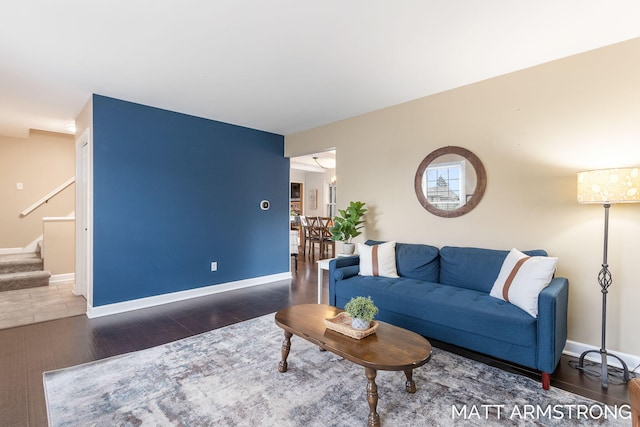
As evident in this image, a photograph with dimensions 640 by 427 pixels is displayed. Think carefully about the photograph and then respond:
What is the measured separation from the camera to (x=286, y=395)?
79.3 inches

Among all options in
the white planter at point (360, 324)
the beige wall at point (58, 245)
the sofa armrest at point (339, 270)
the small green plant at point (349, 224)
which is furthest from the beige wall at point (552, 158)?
the beige wall at point (58, 245)

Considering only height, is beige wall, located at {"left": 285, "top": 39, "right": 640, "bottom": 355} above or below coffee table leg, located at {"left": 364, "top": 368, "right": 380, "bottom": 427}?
above

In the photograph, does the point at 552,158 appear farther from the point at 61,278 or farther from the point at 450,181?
the point at 61,278

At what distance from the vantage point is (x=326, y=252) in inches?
316

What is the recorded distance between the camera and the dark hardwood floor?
2018mm

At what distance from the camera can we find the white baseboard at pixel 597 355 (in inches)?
93.4

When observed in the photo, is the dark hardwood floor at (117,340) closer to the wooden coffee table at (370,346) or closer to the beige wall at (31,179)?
the wooden coffee table at (370,346)

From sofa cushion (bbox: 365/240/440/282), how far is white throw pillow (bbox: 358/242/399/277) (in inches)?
3.0

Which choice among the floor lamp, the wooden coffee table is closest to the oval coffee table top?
the wooden coffee table

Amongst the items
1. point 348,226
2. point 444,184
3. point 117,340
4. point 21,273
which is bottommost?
point 117,340

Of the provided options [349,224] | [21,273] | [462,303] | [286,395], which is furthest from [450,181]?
[21,273]

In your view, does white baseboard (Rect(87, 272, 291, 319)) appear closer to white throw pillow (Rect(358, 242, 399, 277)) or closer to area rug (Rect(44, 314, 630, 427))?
area rug (Rect(44, 314, 630, 427))

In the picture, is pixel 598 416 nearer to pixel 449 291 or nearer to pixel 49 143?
pixel 449 291

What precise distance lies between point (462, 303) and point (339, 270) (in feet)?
4.18
